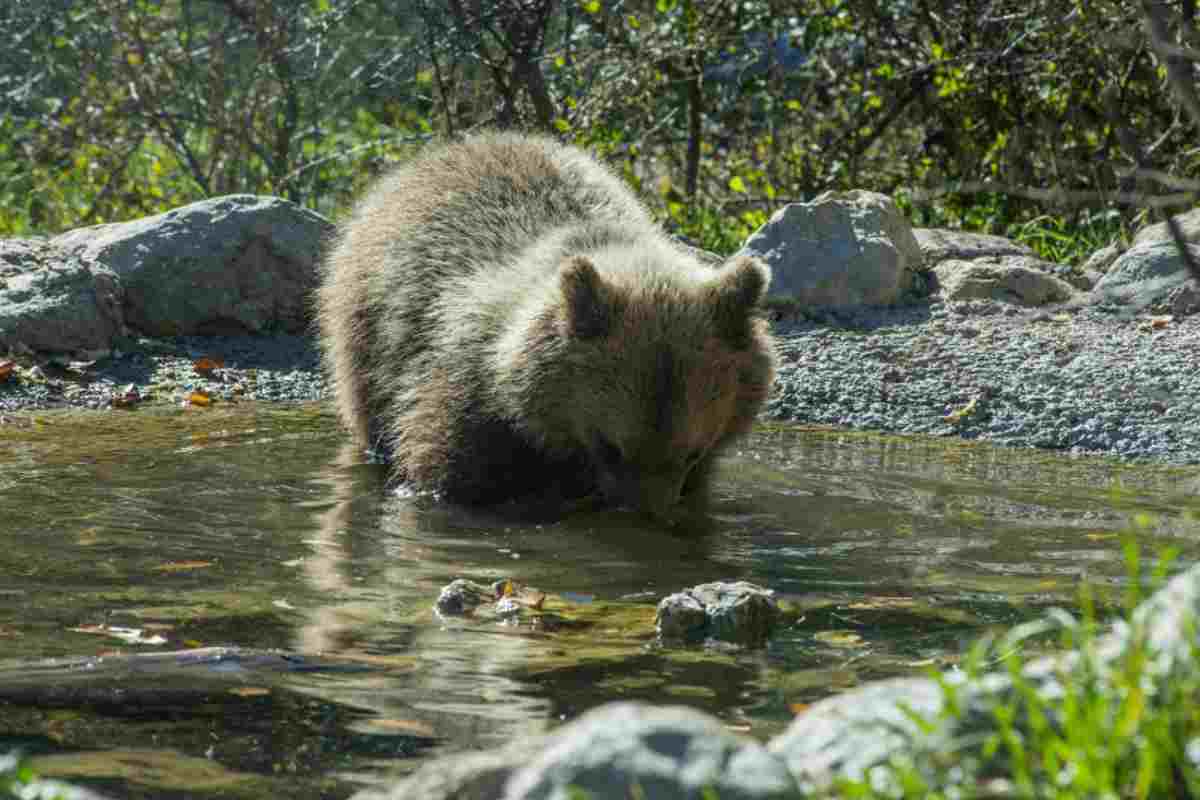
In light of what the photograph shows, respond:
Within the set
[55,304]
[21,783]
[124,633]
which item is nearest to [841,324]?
[55,304]

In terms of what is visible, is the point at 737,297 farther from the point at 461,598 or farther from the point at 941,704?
the point at 941,704

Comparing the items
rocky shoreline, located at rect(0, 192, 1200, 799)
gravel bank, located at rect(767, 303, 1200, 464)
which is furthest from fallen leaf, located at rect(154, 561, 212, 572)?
gravel bank, located at rect(767, 303, 1200, 464)

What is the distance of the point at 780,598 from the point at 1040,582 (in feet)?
2.79

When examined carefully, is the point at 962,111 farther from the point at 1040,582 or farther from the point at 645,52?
the point at 1040,582

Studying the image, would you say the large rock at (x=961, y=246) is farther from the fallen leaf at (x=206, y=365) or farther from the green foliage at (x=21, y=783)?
the green foliage at (x=21, y=783)

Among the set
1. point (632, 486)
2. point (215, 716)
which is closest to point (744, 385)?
point (632, 486)

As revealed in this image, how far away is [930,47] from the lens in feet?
39.3

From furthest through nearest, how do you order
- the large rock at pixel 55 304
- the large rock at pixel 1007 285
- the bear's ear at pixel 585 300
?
1. the large rock at pixel 1007 285
2. the large rock at pixel 55 304
3. the bear's ear at pixel 585 300

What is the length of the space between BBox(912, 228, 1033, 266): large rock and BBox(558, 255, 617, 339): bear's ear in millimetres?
4431

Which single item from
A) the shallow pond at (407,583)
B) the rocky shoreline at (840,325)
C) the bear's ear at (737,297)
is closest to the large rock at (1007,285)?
the rocky shoreline at (840,325)

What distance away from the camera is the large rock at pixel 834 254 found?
9.77m

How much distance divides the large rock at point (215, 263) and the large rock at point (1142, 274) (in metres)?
4.66

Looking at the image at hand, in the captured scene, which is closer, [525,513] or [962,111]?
[525,513]

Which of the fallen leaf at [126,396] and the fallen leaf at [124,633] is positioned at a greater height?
the fallen leaf at [126,396]
